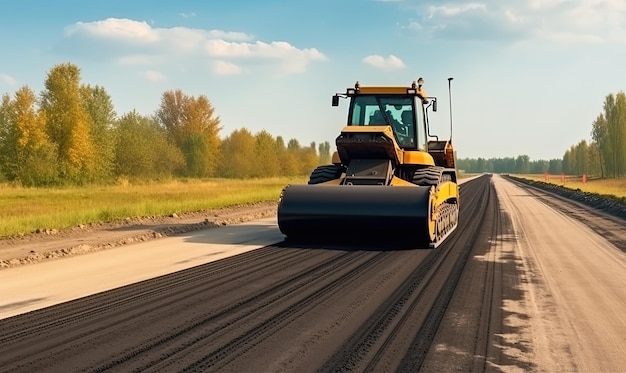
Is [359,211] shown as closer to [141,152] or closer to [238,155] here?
[141,152]

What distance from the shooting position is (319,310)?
20.5ft

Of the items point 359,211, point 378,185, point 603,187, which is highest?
point 378,185

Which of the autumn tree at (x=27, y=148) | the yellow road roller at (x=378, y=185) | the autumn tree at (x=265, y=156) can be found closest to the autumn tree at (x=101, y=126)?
the autumn tree at (x=27, y=148)

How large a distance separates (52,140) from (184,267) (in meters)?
41.2

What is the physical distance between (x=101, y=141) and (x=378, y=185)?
42.4 metres

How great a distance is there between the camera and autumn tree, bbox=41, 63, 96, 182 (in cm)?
4422

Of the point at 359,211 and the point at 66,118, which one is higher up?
the point at 66,118

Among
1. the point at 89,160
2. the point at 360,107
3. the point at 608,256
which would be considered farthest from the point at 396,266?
the point at 89,160

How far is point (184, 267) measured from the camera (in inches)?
361

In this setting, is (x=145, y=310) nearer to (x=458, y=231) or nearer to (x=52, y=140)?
(x=458, y=231)

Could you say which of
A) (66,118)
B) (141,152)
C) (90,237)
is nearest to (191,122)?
(141,152)

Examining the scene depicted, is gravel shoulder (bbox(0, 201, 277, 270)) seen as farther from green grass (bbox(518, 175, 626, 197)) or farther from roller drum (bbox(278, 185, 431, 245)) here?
green grass (bbox(518, 175, 626, 197))

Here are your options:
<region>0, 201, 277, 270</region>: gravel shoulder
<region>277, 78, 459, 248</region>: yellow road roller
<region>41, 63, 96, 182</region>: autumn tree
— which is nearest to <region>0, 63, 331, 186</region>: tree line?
<region>41, 63, 96, 182</region>: autumn tree

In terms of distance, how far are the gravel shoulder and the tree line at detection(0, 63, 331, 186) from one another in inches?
1144
